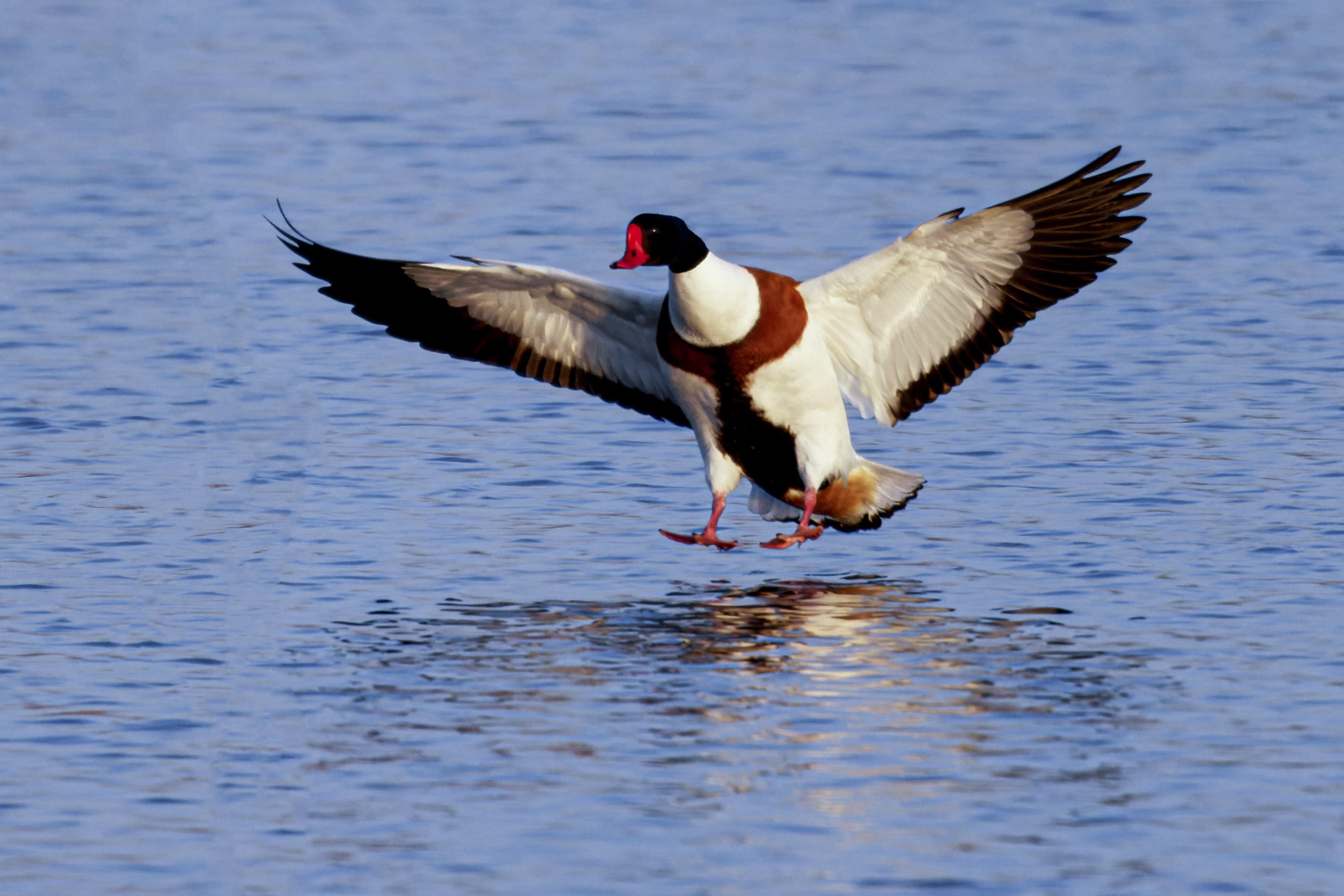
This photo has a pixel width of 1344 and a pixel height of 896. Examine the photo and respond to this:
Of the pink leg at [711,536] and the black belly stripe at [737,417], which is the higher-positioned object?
the black belly stripe at [737,417]

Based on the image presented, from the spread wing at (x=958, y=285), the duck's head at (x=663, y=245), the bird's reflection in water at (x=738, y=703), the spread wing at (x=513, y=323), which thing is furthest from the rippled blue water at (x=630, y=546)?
the duck's head at (x=663, y=245)

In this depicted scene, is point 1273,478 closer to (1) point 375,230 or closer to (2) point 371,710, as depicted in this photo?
(2) point 371,710

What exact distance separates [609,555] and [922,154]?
9582mm

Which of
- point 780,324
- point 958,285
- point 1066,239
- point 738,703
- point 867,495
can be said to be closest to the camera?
point 738,703

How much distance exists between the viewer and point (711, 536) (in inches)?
416

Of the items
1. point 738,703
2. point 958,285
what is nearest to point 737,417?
point 958,285

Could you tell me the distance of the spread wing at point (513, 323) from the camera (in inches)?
442

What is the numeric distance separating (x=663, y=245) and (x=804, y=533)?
1.50 m

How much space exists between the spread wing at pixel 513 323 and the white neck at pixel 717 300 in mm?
724

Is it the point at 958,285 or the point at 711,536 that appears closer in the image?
the point at 711,536

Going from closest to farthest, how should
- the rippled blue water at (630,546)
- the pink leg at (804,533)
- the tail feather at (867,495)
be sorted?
the rippled blue water at (630,546)
the pink leg at (804,533)
the tail feather at (867,495)

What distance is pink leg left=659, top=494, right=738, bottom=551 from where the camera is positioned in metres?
10.6

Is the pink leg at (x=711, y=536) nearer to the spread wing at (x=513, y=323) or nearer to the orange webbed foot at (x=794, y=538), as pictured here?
the orange webbed foot at (x=794, y=538)

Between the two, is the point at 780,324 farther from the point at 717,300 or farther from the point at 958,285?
the point at 958,285
